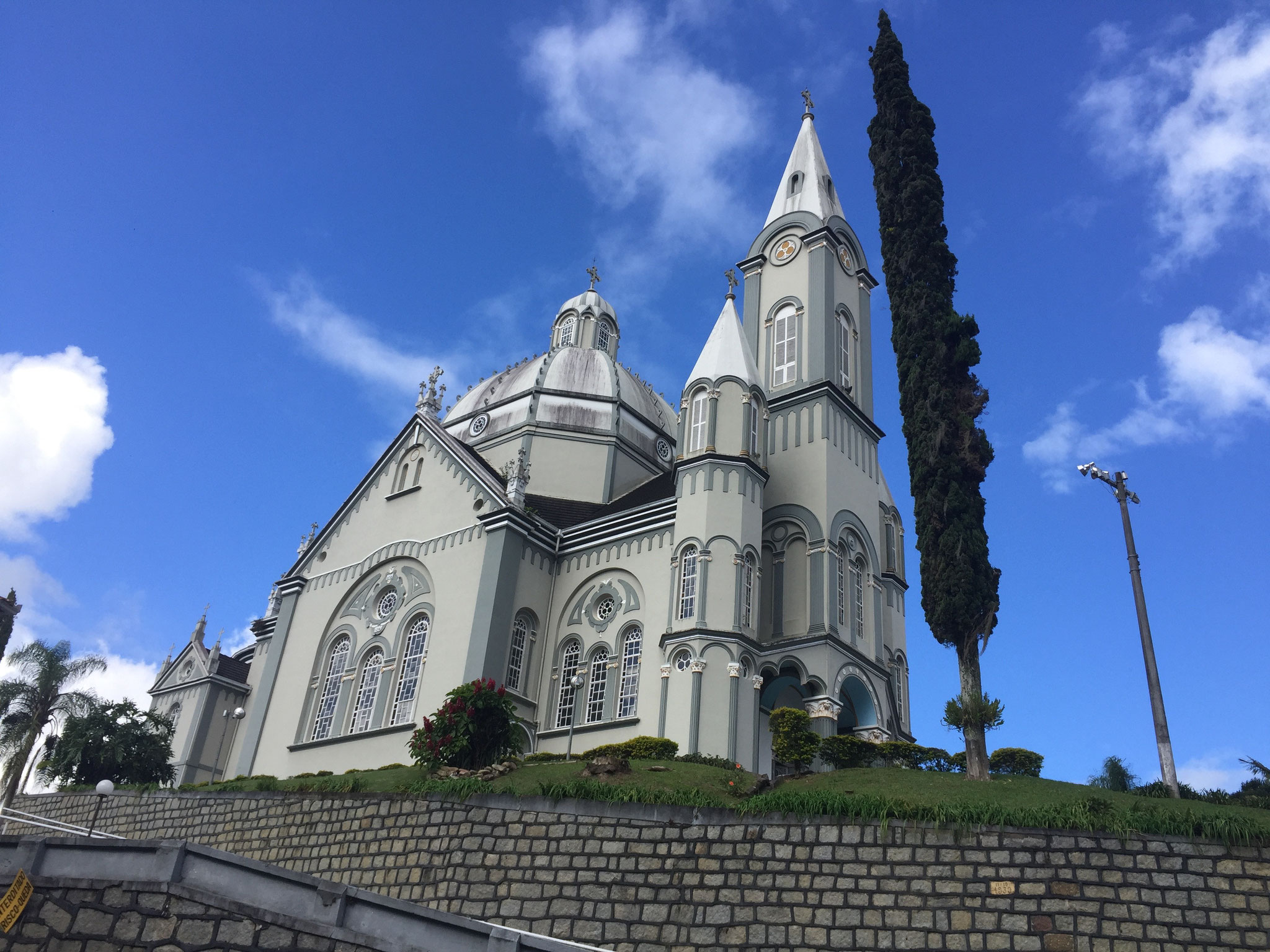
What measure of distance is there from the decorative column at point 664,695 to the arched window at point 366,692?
10.9 m

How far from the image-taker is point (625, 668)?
31188mm

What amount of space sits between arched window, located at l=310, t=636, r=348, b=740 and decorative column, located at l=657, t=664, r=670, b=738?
1313 cm

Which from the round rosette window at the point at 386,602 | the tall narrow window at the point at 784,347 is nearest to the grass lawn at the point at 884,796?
the round rosette window at the point at 386,602

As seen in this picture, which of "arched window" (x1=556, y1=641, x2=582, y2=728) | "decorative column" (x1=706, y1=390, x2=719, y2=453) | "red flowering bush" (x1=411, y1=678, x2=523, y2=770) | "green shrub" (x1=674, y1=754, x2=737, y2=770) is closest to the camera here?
"red flowering bush" (x1=411, y1=678, x2=523, y2=770)

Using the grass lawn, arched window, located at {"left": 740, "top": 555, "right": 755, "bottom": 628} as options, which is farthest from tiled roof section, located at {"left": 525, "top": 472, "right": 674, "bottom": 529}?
the grass lawn

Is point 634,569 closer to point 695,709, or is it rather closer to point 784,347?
point 695,709

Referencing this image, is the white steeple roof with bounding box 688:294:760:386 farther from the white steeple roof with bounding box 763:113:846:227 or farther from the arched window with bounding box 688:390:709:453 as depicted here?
the white steeple roof with bounding box 763:113:846:227

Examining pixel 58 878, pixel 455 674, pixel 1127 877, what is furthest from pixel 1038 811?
pixel 455 674

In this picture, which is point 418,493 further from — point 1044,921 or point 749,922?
point 1044,921

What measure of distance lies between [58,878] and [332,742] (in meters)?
22.3

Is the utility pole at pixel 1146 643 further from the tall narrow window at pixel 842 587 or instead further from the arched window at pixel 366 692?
the arched window at pixel 366 692

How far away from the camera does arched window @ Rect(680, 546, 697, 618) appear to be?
29.4m

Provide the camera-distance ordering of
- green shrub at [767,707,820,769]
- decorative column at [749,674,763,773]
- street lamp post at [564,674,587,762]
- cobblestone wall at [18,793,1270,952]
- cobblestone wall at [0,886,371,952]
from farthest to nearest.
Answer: decorative column at [749,674,763,773]
street lamp post at [564,674,587,762]
green shrub at [767,707,820,769]
cobblestone wall at [18,793,1270,952]
cobblestone wall at [0,886,371,952]

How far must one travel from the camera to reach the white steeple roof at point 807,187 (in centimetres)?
4047
